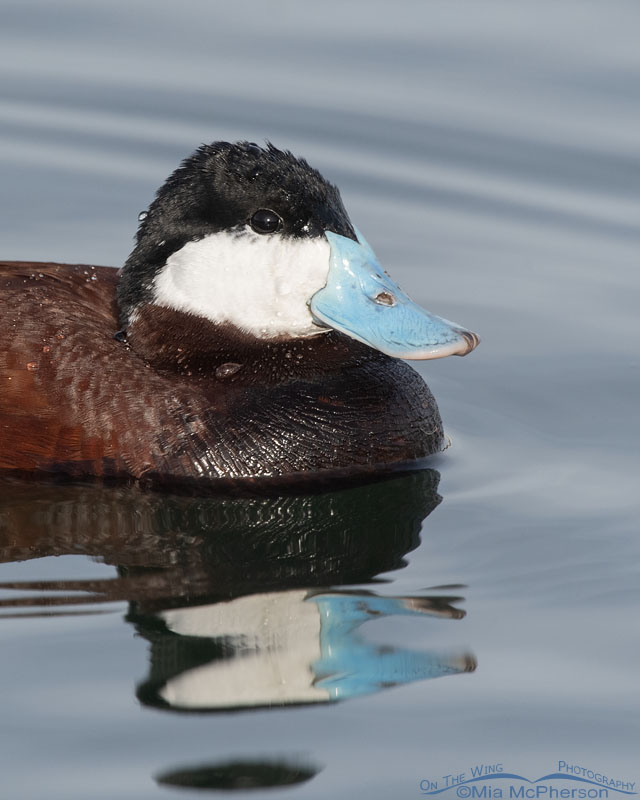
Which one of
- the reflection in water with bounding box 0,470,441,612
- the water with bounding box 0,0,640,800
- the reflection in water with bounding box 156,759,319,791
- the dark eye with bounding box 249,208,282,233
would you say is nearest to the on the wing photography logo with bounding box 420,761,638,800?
the water with bounding box 0,0,640,800

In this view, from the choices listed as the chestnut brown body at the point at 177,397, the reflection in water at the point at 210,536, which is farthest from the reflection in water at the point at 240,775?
the chestnut brown body at the point at 177,397

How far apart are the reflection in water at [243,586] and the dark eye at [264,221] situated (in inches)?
37.2

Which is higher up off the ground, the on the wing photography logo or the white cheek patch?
the white cheek patch

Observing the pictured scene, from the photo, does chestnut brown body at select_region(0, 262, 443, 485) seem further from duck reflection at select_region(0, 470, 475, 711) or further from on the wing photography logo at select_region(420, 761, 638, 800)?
on the wing photography logo at select_region(420, 761, 638, 800)

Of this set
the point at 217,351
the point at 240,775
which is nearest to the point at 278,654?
the point at 240,775

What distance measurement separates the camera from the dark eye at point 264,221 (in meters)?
5.40

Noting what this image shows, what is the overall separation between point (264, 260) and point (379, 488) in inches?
36.3

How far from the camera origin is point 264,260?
547cm

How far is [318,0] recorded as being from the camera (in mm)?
9789

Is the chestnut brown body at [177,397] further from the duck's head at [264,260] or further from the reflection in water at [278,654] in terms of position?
the reflection in water at [278,654]

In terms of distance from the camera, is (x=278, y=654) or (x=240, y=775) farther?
(x=278, y=654)

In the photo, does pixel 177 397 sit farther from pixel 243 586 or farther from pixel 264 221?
pixel 243 586

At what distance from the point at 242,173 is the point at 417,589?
5.17 feet

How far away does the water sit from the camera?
4.05 meters
